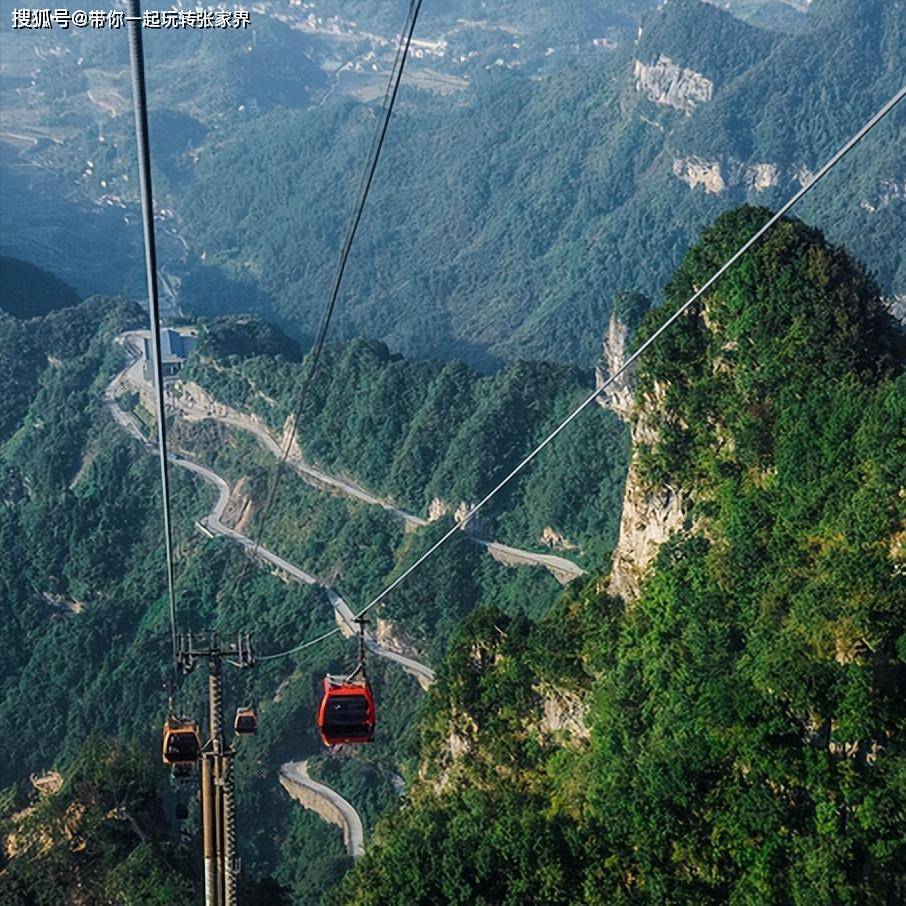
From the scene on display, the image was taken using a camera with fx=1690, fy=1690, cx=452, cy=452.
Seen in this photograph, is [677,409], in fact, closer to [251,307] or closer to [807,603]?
[807,603]

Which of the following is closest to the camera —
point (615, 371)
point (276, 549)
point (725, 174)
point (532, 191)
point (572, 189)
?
point (615, 371)

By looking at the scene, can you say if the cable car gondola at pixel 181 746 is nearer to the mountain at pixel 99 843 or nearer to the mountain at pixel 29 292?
the mountain at pixel 99 843

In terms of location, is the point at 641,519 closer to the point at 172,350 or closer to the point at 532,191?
the point at 172,350

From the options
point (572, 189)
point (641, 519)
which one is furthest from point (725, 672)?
point (572, 189)

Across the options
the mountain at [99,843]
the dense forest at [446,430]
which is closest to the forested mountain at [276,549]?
the dense forest at [446,430]

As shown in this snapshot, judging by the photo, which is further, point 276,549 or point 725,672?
point 276,549

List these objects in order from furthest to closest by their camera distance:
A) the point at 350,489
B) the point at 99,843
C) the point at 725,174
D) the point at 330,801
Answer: the point at 725,174 → the point at 350,489 → the point at 330,801 → the point at 99,843
